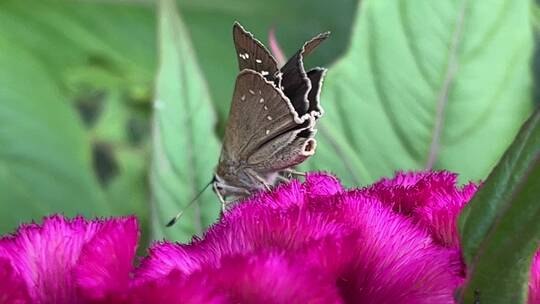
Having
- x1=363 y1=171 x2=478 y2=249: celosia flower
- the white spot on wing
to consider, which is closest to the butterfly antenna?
the white spot on wing

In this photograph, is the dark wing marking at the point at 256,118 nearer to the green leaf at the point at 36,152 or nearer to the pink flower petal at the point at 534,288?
the pink flower petal at the point at 534,288

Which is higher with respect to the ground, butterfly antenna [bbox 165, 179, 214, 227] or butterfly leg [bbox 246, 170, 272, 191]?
butterfly leg [bbox 246, 170, 272, 191]

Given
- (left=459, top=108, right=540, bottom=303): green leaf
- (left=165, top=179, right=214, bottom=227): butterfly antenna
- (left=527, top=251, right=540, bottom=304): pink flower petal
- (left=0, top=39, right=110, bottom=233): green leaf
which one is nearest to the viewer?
(left=459, top=108, right=540, bottom=303): green leaf

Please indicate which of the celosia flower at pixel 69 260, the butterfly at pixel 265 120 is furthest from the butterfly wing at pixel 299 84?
the celosia flower at pixel 69 260

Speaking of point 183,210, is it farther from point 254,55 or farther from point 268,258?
point 268,258

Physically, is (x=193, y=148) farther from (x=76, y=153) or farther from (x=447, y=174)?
(x=76, y=153)

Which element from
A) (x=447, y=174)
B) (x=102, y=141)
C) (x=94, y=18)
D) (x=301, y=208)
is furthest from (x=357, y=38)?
(x=102, y=141)

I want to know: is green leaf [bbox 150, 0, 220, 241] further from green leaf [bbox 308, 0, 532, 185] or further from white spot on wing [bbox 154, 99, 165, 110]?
green leaf [bbox 308, 0, 532, 185]
